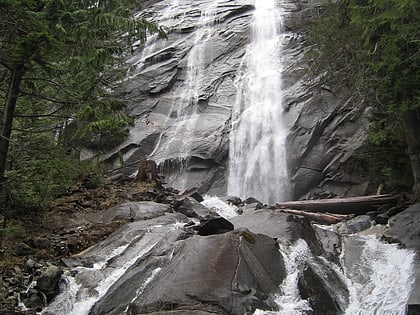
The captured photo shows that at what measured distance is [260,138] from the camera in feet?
61.4

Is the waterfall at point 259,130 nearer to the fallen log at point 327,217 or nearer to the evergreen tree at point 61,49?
the fallen log at point 327,217

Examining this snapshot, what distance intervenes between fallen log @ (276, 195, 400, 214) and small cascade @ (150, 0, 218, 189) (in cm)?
630

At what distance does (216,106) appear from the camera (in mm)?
21047

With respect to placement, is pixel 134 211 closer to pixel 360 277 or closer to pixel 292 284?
pixel 292 284

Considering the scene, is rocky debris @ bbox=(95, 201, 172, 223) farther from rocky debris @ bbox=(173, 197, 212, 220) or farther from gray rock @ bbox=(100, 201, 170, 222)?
rocky debris @ bbox=(173, 197, 212, 220)

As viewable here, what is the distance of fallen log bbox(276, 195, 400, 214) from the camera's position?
39.8 feet

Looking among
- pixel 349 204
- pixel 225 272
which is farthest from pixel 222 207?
pixel 225 272

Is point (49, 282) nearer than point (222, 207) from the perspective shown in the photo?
Yes

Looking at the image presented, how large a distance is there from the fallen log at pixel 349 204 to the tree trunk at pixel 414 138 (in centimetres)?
124

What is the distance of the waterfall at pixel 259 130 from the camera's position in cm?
1761

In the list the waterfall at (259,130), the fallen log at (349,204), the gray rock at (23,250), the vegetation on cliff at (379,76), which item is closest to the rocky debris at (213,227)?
the gray rock at (23,250)

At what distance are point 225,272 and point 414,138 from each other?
681cm

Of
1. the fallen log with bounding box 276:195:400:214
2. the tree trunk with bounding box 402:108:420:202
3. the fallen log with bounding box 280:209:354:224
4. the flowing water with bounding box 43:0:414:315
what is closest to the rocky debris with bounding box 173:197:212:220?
the flowing water with bounding box 43:0:414:315

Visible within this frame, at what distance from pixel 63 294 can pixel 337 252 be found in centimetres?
527
